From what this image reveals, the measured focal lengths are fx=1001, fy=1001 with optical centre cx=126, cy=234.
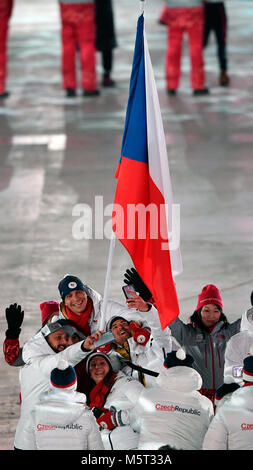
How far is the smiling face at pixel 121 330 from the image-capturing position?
22.3 feet

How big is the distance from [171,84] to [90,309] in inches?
378

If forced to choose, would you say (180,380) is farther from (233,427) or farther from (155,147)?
(155,147)

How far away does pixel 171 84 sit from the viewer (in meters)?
16.0

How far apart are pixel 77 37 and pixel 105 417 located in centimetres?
1008

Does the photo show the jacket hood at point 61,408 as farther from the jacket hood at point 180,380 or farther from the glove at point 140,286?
the glove at point 140,286

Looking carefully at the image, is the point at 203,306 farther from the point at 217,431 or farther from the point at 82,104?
the point at 82,104

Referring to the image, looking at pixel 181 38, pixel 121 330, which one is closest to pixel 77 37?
pixel 181 38

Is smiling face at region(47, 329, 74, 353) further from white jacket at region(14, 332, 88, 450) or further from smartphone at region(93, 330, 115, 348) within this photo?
smartphone at region(93, 330, 115, 348)

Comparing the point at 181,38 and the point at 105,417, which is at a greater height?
the point at 181,38

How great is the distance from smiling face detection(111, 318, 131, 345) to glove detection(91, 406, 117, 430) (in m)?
0.60

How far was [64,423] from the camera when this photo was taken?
18.3 feet

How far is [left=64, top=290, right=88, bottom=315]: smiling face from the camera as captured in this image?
682 cm

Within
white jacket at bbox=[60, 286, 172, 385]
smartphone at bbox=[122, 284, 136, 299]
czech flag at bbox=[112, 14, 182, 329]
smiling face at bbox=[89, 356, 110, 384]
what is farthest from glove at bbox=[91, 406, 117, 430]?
smartphone at bbox=[122, 284, 136, 299]

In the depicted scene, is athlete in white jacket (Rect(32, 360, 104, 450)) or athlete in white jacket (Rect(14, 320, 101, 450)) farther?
athlete in white jacket (Rect(14, 320, 101, 450))
